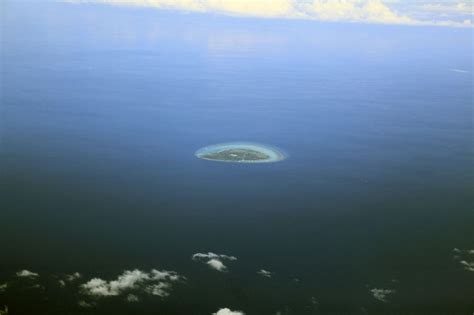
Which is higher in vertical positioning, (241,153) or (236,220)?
(241,153)

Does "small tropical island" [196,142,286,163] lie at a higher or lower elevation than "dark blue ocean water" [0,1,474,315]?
higher

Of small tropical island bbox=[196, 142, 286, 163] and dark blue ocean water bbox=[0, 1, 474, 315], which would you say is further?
small tropical island bbox=[196, 142, 286, 163]

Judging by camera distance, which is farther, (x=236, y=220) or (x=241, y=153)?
(x=241, y=153)

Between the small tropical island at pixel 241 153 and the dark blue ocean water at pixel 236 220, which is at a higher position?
the small tropical island at pixel 241 153

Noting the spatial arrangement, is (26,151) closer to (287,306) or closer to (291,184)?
(291,184)

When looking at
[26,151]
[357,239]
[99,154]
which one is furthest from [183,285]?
[26,151]

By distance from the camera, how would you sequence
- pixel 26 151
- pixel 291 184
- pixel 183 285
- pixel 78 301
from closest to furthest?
1. pixel 78 301
2. pixel 183 285
3. pixel 291 184
4. pixel 26 151

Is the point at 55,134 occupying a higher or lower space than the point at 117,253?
higher

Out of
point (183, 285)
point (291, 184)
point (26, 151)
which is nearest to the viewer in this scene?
point (183, 285)
